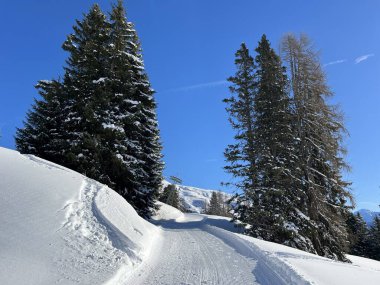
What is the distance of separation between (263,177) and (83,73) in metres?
13.2

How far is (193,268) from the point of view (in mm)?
7996

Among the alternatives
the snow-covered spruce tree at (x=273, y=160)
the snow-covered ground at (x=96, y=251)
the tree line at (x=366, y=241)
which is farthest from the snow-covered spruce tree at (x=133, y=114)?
the tree line at (x=366, y=241)

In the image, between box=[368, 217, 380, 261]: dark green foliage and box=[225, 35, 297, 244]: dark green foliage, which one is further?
box=[368, 217, 380, 261]: dark green foliage

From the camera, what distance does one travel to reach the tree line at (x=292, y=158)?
19.1 m

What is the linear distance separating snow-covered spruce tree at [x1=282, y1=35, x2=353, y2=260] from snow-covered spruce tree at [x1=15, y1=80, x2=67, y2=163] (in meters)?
14.6

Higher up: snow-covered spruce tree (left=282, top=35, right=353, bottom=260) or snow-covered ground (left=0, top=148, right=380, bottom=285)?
snow-covered spruce tree (left=282, top=35, right=353, bottom=260)

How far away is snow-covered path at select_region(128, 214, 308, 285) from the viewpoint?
704cm

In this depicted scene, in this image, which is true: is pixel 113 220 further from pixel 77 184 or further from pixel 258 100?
pixel 258 100

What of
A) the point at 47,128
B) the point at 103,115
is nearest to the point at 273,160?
the point at 103,115

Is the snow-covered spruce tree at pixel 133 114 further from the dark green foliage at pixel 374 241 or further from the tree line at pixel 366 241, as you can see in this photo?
the dark green foliage at pixel 374 241

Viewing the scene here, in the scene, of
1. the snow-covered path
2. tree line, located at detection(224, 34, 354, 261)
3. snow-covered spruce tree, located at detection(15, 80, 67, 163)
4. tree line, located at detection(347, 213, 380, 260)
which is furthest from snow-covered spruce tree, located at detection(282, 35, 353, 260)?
tree line, located at detection(347, 213, 380, 260)

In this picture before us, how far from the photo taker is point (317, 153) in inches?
874

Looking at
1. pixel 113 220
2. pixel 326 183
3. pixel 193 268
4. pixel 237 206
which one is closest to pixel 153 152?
pixel 237 206

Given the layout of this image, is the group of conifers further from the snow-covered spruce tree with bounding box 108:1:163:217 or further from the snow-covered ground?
the snow-covered ground
